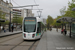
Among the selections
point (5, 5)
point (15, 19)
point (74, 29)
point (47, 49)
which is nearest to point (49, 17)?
point (5, 5)

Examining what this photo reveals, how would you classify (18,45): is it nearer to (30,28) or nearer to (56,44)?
(30,28)

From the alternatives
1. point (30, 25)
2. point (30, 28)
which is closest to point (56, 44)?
point (30, 28)

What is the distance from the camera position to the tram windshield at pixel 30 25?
559 inches

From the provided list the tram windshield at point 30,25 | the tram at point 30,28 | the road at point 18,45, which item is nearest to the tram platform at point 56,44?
the road at point 18,45

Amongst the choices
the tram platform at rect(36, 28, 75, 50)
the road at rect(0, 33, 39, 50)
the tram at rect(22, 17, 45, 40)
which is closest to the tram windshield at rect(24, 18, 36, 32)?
the tram at rect(22, 17, 45, 40)

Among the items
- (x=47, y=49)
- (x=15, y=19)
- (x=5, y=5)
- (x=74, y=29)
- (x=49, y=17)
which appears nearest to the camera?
(x=47, y=49)

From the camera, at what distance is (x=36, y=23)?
14523 mm

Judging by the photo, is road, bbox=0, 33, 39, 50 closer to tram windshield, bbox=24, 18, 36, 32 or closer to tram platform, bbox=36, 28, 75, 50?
tram platform, bbox=36, 28, 75, 50

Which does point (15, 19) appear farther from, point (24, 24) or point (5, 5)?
point (24, 24)

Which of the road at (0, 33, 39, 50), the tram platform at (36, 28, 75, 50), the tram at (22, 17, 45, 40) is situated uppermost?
the tram at (22, 17, 45, 40)

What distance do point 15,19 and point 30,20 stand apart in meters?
37.3

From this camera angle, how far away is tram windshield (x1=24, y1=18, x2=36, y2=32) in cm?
1419

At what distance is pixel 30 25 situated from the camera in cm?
1439

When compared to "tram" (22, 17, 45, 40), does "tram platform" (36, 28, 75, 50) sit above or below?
below
